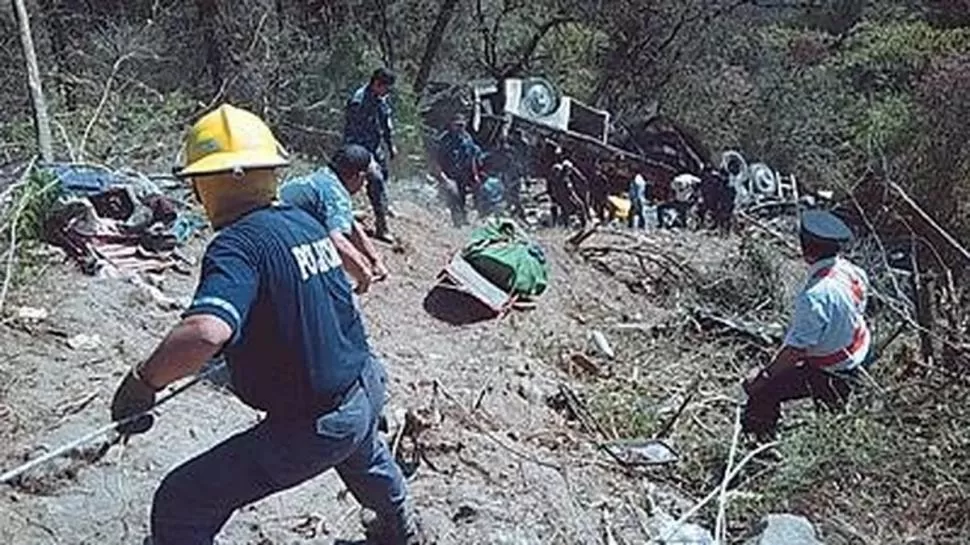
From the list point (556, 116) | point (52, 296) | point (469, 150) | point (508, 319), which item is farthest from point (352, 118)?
point (556, 116)

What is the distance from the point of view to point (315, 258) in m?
2.93

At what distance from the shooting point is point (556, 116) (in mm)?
15430

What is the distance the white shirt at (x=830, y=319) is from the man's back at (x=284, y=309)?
2.12 meters

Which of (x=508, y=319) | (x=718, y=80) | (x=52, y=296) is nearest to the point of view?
(x=52, y=296)

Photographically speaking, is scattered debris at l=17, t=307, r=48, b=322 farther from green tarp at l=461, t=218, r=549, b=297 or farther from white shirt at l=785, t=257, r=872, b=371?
white shirt at l=785, t=257, r=872, b=371

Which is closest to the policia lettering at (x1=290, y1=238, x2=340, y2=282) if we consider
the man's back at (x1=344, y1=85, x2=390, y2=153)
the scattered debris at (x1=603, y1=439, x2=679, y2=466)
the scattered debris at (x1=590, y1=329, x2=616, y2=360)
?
the scattered debris at (x1=603, y1=439, x2=679, y2=466)

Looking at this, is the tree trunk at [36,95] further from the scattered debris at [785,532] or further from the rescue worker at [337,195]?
the scattered debris at [785,532]

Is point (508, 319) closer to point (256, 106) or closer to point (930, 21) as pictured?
point (256, 106)

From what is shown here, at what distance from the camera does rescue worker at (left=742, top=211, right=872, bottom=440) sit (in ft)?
15.0

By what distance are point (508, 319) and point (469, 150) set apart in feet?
15.6

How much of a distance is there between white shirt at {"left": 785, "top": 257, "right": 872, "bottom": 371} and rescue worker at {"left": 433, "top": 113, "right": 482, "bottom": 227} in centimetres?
778

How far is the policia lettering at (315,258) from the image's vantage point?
2.85 metres

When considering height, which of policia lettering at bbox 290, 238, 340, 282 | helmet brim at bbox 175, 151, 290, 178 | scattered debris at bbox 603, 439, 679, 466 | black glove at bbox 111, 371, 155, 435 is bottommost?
scattered debris at bbox 603, 439, 679, 466

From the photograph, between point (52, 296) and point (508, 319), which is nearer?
point (52, 296)
